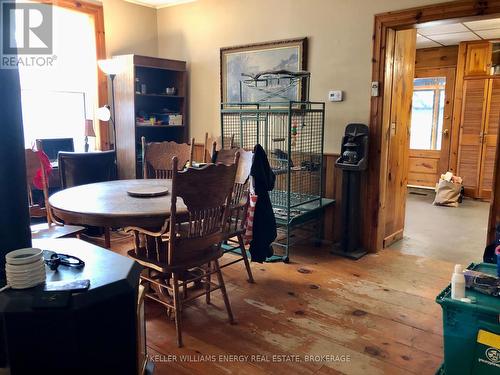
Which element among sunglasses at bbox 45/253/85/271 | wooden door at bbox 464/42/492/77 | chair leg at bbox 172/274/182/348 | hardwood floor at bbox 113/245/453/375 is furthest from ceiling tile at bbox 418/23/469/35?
sunglasses at bbox 45/253/85/271

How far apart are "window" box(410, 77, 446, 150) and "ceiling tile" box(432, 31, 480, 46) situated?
70cm

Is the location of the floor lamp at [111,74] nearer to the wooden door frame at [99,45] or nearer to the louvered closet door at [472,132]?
the wooden door frame at [99,45]

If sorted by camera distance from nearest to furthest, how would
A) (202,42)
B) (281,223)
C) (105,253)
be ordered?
A: (105,253)
(281,223)
(202,42)

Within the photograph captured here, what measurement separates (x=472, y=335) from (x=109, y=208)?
1857 millimetres

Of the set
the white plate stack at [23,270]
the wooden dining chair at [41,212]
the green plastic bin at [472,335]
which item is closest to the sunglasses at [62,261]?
A: the white plate stack at [23,270]

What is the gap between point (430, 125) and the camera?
23.2ft

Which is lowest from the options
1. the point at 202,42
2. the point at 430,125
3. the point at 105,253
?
the point at 105,253

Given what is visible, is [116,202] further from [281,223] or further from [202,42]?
[202,42]

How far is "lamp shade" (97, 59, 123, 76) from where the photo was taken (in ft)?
13.9

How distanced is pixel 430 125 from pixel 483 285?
5.88 meters

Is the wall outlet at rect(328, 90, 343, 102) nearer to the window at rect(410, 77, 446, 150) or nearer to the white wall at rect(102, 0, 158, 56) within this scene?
the white wall at rect(102, 0, 158, 56)

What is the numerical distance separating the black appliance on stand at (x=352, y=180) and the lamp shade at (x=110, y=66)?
2492mm

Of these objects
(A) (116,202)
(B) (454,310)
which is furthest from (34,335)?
(B) (454,310)

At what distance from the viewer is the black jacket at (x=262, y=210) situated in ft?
9.37
